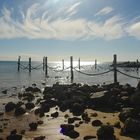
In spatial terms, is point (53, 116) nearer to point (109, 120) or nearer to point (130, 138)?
point (109, 120)

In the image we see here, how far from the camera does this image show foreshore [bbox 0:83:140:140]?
1048 cm

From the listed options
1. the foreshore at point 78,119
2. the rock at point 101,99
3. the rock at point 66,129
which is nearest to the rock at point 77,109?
the foreshore at point 78,119

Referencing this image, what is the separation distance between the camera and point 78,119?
12906 mm

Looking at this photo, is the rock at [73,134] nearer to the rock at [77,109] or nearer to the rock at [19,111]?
the rock at [77,109]

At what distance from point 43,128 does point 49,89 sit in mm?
11042

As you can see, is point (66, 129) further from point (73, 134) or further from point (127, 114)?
point (127, 114)

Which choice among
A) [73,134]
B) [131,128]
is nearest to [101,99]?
[131,128]

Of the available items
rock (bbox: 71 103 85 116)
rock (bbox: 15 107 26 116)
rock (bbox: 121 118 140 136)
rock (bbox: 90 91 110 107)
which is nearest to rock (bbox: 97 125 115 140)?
rock (bbox: 121 118 140 136)

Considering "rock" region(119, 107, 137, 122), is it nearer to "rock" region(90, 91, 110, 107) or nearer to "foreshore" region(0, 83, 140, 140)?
"foreshore" region(0, 83, 140, 140)

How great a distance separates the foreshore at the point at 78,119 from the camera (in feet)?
34.4

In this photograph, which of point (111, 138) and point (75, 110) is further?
point (75, 110)

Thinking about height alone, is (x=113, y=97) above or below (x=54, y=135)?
above

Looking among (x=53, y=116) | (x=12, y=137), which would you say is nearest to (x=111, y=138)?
(x=12, y=137)

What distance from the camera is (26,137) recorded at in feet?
34.9
